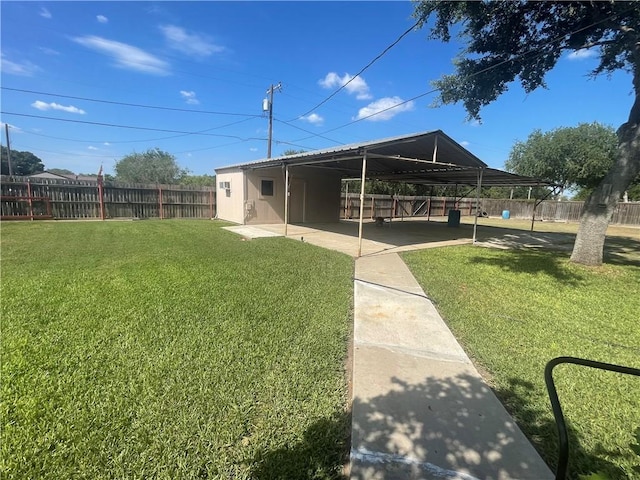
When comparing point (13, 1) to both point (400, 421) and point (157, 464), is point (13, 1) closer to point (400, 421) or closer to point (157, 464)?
point (157, 464)

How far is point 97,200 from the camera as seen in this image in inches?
536

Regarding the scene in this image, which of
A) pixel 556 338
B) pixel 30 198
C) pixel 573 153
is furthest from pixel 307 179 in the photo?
pixel 573 153

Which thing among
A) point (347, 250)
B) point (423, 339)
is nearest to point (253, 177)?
point (347, 250)

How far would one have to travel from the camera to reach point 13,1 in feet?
22.1

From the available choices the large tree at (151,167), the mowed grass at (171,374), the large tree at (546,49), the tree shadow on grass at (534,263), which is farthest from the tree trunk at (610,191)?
the large tree at (151,167)

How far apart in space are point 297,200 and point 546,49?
10.4 metres

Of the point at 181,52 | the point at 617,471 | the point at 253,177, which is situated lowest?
the point at 617,471

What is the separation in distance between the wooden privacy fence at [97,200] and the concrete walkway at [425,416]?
Answer: 1471 centimetres

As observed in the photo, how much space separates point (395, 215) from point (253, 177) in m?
12.1

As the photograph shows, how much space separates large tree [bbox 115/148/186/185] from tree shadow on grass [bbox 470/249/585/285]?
52.0 meters

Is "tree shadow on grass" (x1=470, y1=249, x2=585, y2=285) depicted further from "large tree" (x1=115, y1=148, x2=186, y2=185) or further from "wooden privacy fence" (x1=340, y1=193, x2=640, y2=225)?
"large tree" (x1=115, y1=148, x2=186, y2=185)

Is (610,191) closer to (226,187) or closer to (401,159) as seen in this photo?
(401,159)

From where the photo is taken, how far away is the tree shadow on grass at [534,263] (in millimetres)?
6066

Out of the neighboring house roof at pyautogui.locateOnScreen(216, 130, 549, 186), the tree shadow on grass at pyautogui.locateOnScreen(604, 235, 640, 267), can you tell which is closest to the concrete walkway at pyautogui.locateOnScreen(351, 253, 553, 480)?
the neighboring house roof at pyautogui.locateOnScreen(216, 130, 549, 186)
